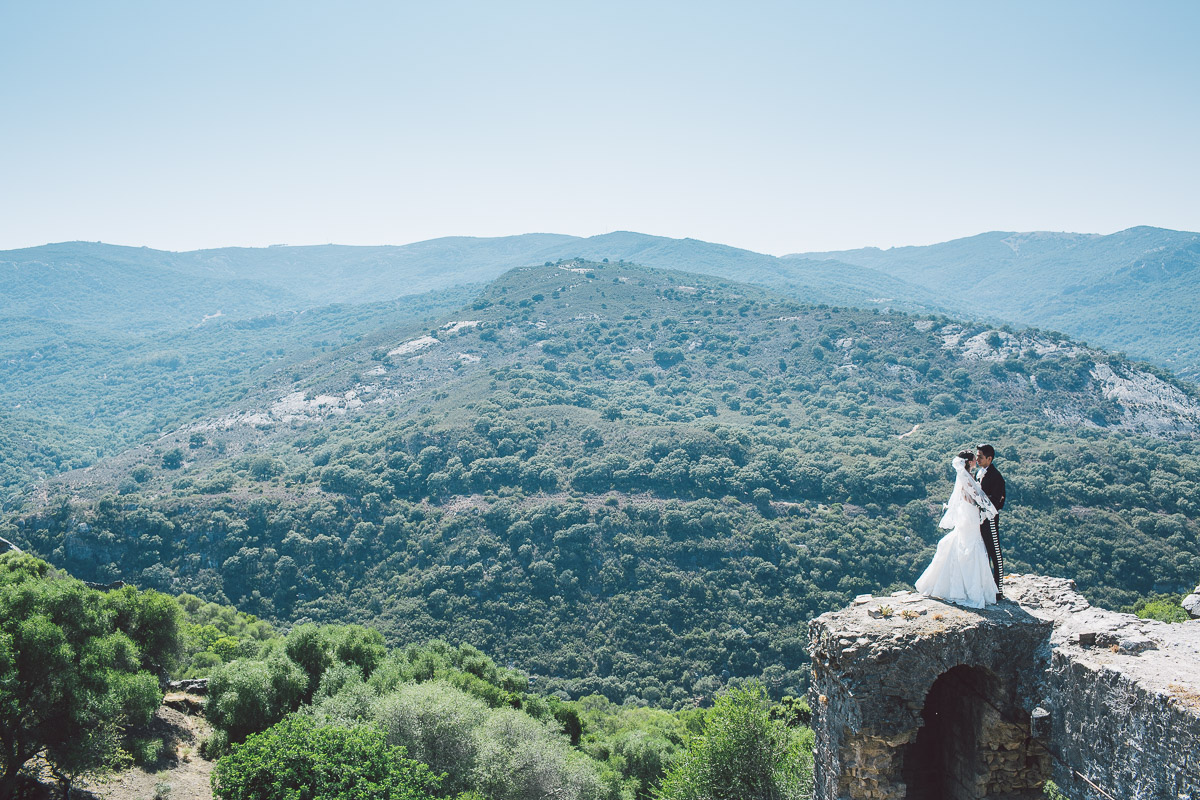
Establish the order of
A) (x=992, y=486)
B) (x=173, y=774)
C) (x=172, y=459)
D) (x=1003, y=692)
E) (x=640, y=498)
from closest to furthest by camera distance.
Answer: (x=1003, y=692), (x=992, y=486), (x=173, y=774), (x=640, y=498), (x=172, y=459)

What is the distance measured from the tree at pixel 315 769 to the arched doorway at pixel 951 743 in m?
9.80

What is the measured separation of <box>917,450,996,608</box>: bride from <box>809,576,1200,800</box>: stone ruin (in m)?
0.29

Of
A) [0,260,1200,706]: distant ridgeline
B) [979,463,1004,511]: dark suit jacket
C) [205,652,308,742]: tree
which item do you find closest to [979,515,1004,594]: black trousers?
[979,463,1004,511]: dark suit jacket

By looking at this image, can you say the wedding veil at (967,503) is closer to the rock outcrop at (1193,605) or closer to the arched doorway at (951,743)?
the arched doorway at (951,743)

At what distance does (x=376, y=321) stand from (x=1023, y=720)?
8103 inches

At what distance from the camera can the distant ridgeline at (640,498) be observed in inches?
1994

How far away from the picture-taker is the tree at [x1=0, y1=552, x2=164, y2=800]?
47.4ft

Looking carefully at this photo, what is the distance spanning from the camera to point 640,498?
222 feet

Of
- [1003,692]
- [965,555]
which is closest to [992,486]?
[965,555]

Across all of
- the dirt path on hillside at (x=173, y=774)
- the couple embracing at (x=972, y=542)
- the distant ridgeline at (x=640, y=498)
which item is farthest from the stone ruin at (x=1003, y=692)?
the distant ridgeline at (x=640, y=498)

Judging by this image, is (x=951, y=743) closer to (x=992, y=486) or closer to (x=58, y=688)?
(x=992, y=486)

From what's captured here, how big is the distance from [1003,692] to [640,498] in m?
58.8

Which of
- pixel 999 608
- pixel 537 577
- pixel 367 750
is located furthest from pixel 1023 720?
pixel 537 577

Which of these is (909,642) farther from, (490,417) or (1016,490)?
(490,417)
